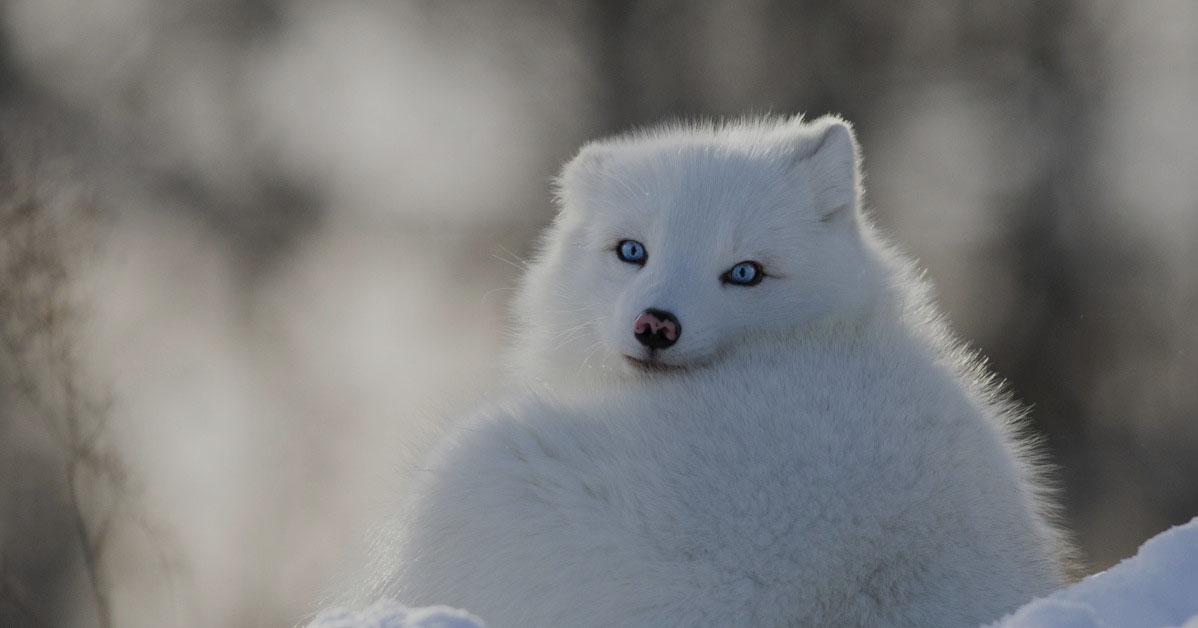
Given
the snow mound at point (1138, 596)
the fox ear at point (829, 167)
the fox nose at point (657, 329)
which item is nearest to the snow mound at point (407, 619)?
the snow mound at point (1138, 596)

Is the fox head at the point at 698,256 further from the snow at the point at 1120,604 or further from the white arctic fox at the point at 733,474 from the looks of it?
the snow at the point at 1120,604

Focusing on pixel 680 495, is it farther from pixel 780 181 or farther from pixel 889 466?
pixel 780 181

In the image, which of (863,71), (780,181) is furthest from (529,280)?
(863,71)

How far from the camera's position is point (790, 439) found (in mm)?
2152

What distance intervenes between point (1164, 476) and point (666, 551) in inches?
289

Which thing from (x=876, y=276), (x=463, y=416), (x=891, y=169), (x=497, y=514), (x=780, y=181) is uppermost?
(x=891, y=169)

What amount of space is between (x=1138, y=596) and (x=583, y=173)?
2.22m

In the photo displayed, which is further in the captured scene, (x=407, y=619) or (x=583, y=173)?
(x=583, y=173)

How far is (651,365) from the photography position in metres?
2.80

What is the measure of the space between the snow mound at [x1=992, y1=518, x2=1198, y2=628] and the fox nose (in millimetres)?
1191

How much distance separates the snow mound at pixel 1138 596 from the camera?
152 centimetres

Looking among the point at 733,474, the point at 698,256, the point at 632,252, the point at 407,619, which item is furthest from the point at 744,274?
the point at 407,619

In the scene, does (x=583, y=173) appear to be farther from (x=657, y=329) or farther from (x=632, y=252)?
(x=657, y=329)

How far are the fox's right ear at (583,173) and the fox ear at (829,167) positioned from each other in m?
0.58
